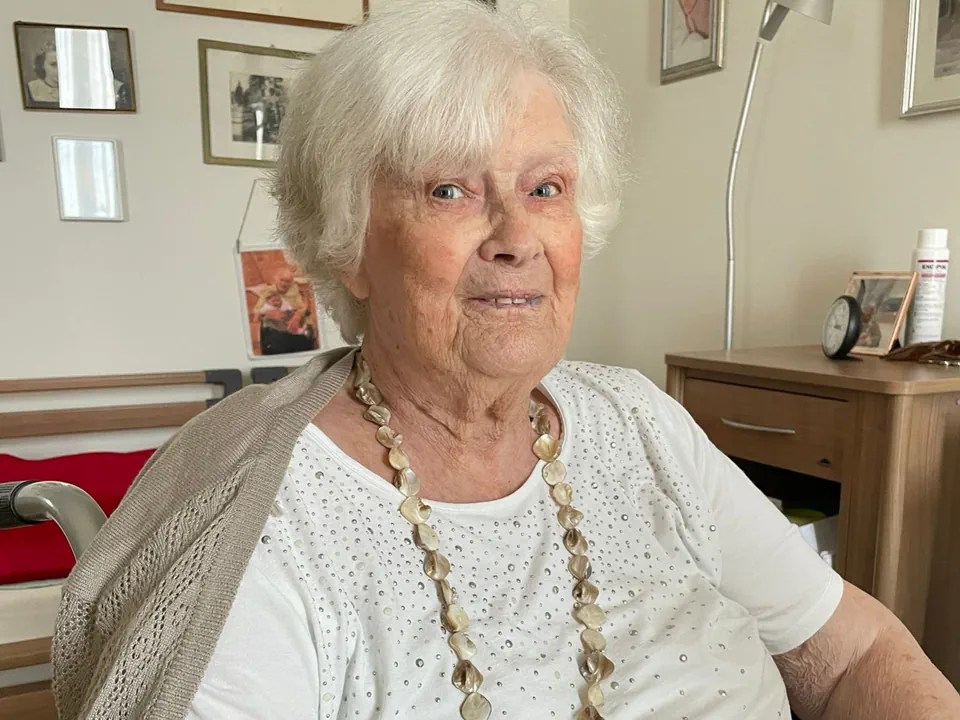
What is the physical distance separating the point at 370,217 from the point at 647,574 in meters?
0.48

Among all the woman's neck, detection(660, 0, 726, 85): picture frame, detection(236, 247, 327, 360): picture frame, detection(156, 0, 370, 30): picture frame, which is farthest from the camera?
detection(236, 247, 327, 360): picture frame

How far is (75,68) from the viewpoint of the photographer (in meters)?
2.08

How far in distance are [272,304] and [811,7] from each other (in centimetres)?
158

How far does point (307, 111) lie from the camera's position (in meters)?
0.83

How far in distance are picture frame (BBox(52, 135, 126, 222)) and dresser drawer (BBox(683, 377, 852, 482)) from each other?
5.23ft

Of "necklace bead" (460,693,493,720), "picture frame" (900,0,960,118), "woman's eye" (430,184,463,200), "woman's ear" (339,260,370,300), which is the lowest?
"necklace bead" (460,693,493,720)

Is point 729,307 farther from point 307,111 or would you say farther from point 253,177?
point 253,177

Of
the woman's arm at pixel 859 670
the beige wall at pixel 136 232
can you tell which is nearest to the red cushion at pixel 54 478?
the beige wall at pixel 136 232

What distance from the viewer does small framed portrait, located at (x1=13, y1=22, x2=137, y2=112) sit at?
2045 millimetres

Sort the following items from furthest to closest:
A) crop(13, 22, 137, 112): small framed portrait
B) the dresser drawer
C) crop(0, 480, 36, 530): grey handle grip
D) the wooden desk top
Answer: crop(13, 22, 137, 112): small framed portrait → the dresser drawer → the wooden desk top → crop(0, 480, 36, 530): grey handle grip

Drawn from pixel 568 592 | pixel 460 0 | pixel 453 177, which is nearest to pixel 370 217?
pixel 453 177

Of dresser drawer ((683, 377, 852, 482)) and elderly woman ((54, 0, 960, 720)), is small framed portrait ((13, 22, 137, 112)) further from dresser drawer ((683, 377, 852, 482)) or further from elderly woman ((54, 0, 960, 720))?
dresser drawer ((683, 377, 852, 482))

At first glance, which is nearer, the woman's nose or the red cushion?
the woman's nose

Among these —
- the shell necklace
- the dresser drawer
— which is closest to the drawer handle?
the dresser drawer
